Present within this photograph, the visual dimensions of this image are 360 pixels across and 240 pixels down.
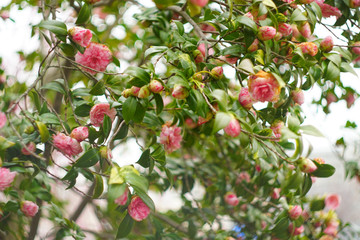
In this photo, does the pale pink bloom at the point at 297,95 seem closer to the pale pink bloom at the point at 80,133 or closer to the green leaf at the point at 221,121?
the green leaf at the point at 221,121

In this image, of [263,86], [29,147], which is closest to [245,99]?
[263,86]

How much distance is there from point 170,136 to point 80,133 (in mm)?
211

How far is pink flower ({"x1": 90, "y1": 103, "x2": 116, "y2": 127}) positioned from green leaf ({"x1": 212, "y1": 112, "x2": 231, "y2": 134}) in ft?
0.93

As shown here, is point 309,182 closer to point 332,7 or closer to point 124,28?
point 332,7

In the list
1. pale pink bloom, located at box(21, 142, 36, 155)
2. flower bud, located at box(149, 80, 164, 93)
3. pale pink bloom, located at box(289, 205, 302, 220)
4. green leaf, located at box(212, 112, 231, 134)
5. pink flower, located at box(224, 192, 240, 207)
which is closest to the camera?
green leaf, located at box(212, 112, 231, 134)

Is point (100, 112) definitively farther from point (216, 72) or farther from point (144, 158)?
point (216, 72)

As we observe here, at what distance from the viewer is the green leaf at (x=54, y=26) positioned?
Answer: 739 mm

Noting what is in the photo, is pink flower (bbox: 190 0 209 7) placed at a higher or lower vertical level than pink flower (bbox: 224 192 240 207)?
higher

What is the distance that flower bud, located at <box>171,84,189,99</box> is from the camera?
0.63 metres

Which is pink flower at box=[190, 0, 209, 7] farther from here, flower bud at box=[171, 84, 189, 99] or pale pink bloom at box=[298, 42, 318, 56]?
pale pink bloom at box=[298, 42, 318, 56]

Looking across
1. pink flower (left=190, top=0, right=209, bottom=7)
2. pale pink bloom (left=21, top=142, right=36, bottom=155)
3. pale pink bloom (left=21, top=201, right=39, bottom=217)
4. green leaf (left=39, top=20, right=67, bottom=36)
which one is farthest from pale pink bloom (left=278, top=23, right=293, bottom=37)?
pale pink bloom (left=21, top=201, right=39, bottom=217)

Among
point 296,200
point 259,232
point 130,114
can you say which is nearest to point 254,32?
point 130,114

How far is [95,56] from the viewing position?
0.82 m

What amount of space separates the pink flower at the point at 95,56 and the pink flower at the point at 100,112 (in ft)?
0.42
